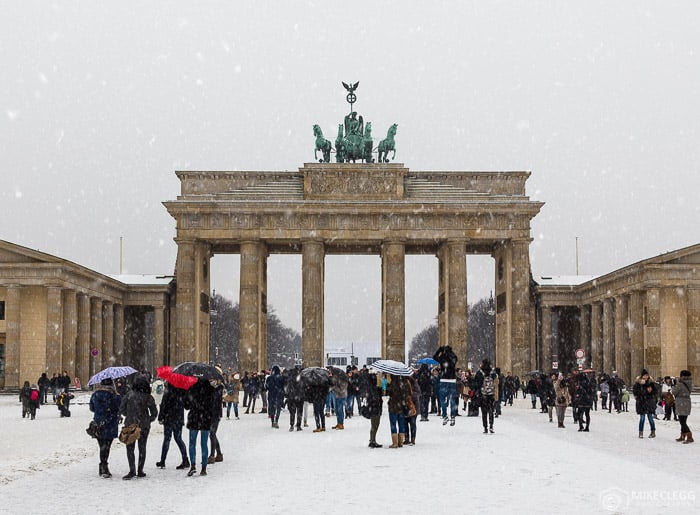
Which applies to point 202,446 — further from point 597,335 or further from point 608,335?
point 597,335

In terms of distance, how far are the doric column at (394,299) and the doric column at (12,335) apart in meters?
23.8

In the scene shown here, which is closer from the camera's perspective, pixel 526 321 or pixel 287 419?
pixel 287 419

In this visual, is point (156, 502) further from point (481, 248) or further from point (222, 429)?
point (481, 248)

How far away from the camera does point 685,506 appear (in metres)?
12.8

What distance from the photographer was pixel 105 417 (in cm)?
1702

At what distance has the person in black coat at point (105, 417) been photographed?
17.0 meters

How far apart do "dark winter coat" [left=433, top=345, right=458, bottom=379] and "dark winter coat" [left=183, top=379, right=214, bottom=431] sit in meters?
14.6

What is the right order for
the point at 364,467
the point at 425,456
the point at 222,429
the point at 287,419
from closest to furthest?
1. the point at 364,467
2. the point at 425,456
3. the point at 222,429
4. the point at 287,419

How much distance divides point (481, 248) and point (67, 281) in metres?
31.4

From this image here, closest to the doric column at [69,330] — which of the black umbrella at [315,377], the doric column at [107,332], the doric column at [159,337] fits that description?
the doric column at [107,332]

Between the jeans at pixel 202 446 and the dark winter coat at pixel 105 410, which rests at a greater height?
the dark winter coat at pixel 105 410

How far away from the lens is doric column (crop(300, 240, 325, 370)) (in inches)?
2739

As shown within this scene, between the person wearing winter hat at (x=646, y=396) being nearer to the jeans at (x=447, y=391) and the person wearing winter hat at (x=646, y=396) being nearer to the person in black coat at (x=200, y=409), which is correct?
the jeans at (x=447, y=391)

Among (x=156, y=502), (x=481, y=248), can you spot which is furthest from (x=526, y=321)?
(x=156, y=502)
